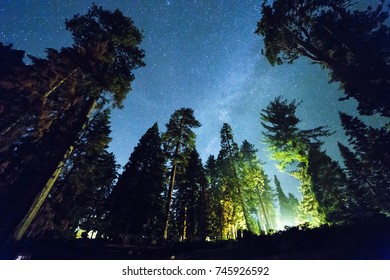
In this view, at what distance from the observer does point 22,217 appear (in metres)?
7.87

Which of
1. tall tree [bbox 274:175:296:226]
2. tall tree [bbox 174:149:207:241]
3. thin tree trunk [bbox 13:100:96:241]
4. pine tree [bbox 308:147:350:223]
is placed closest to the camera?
thin tree trunk [bbox 13:100:96:241]

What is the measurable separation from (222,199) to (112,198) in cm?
1630

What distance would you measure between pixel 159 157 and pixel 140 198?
7.18 m

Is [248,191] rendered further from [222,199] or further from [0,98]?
[0,98]

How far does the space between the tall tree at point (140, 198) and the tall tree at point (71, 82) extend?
431 inches

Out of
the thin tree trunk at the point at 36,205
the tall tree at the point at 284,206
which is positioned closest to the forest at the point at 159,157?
the thin tree trunk at the point at 36,205

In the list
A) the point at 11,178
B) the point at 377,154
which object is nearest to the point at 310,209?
the point at 377,154

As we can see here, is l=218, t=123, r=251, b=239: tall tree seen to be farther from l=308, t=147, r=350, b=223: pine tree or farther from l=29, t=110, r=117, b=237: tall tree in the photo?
l=29, t=110, r=117, b=237: tall tree

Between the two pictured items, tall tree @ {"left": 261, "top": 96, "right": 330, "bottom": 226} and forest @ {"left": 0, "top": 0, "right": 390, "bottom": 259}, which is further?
tall tree @ {"left": 261, "top": 96, "right": 330, "bottom": 226}

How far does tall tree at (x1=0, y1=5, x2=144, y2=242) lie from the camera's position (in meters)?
9.57

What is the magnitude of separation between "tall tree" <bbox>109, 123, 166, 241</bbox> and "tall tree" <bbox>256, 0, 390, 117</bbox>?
1597cm

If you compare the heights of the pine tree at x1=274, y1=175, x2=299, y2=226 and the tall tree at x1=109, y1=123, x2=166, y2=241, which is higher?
the pine tree at x1=274, y1=175, x2=299, y2=226

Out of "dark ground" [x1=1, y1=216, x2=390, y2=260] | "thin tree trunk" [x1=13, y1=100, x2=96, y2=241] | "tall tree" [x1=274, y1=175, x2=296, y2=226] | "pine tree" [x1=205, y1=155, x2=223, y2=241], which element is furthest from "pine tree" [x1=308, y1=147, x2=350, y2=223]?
"tall tree" [x1=274, y1=175, x2=296, y2=226]

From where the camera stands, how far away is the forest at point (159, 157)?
8727 millimetres
